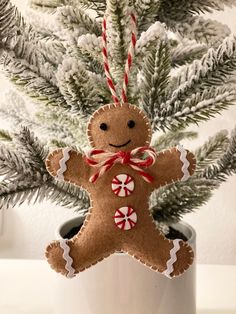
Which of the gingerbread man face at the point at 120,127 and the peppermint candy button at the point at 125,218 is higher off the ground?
the gingerbread man face at the point at 120,127

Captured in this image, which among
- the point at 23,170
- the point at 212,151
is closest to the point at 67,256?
the point at 23,170

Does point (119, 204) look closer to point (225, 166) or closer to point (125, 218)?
point (125, 218)

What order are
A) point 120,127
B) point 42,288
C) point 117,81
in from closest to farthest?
point 120,127 → point 117,81 → point 42,288

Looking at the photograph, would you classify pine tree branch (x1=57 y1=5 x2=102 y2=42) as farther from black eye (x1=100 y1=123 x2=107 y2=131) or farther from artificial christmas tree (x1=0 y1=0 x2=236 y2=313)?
black eye (x1=100 y1=123 x2=107 y2=131)

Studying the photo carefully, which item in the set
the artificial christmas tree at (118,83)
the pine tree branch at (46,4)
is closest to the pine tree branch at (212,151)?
the artificial christmas tree at (118,83)

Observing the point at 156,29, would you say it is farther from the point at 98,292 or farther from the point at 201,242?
the point at 201,242

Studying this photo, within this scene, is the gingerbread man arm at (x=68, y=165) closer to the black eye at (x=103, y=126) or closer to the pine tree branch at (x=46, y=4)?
the black eye at (x=103, y=126)
